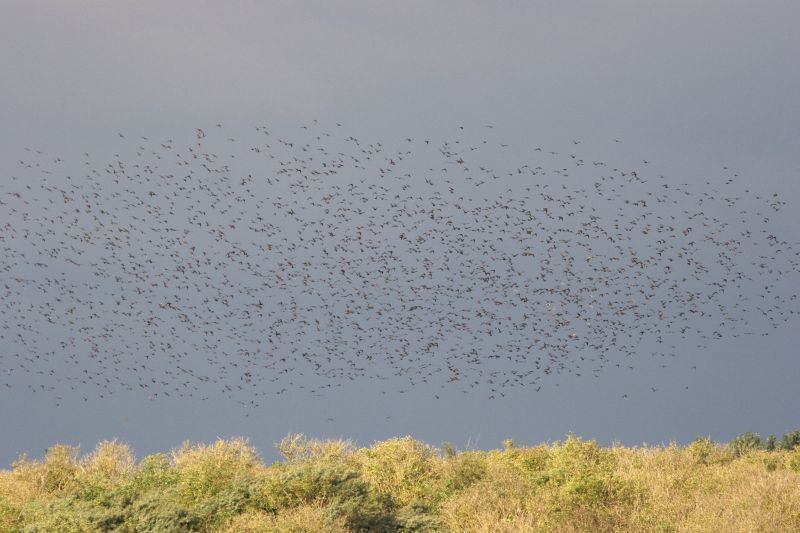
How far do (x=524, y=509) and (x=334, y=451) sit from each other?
13569 millimetres

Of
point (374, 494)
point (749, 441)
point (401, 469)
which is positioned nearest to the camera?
point (374, 494)

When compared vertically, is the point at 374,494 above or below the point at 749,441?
below

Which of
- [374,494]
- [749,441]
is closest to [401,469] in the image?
[374,494]

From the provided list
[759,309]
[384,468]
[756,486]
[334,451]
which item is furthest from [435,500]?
[759,309]

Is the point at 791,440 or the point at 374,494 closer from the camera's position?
the point at 374,494

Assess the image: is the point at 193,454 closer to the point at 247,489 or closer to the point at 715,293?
the point at 247,489

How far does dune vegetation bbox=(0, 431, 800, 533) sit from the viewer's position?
2973 centimetres

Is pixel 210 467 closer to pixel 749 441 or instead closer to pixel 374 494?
pixel 374 494

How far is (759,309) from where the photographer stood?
47406mm

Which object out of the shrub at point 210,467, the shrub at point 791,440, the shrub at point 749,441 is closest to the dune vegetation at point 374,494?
the shrub at point 210,467

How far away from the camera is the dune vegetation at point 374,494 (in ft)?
97.6

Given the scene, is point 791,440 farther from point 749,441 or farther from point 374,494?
point 374,494

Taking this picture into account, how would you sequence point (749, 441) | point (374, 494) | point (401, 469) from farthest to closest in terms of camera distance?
point (749, 441) < point (401, 469) < point (374, 494)

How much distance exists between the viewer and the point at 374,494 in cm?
3359
